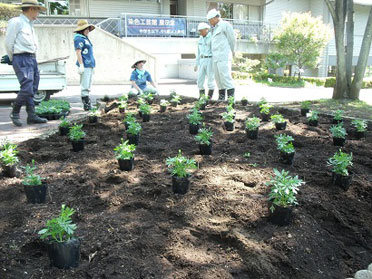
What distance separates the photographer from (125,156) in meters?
3.61

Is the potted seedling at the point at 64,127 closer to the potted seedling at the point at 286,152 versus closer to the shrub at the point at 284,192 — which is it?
the potted seedling at the point at 286,152

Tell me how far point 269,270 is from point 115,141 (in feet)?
10.6

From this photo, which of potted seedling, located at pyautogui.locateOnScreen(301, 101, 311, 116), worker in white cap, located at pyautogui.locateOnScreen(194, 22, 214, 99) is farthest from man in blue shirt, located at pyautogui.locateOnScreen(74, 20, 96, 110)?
potted seedling, located at pyautogui.locateOnScreen(301, 101, 311, 116)

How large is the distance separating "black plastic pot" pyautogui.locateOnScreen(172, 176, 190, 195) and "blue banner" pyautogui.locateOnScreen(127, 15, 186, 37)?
17.8m

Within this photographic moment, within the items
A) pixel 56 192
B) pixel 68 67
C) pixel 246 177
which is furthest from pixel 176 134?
pixel 68 67

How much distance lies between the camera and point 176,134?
538 centimetres

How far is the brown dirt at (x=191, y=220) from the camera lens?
87.3 inches

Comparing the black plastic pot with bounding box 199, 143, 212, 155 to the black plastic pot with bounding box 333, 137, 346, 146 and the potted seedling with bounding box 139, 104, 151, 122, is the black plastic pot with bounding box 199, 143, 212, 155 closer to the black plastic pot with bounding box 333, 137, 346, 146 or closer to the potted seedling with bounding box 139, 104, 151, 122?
the black plastic pot with bounding box 333, 137, 346, 146

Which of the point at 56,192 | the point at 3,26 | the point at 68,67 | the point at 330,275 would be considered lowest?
the point at 330,275

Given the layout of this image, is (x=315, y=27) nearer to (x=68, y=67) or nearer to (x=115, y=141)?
(x=68, y=67)

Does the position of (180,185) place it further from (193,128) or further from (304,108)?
(304,108)

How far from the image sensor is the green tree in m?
20.5

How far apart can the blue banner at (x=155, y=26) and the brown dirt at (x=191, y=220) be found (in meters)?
16.4

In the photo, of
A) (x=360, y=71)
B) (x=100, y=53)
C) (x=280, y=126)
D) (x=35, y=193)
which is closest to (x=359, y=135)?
(x=280, y=126)
